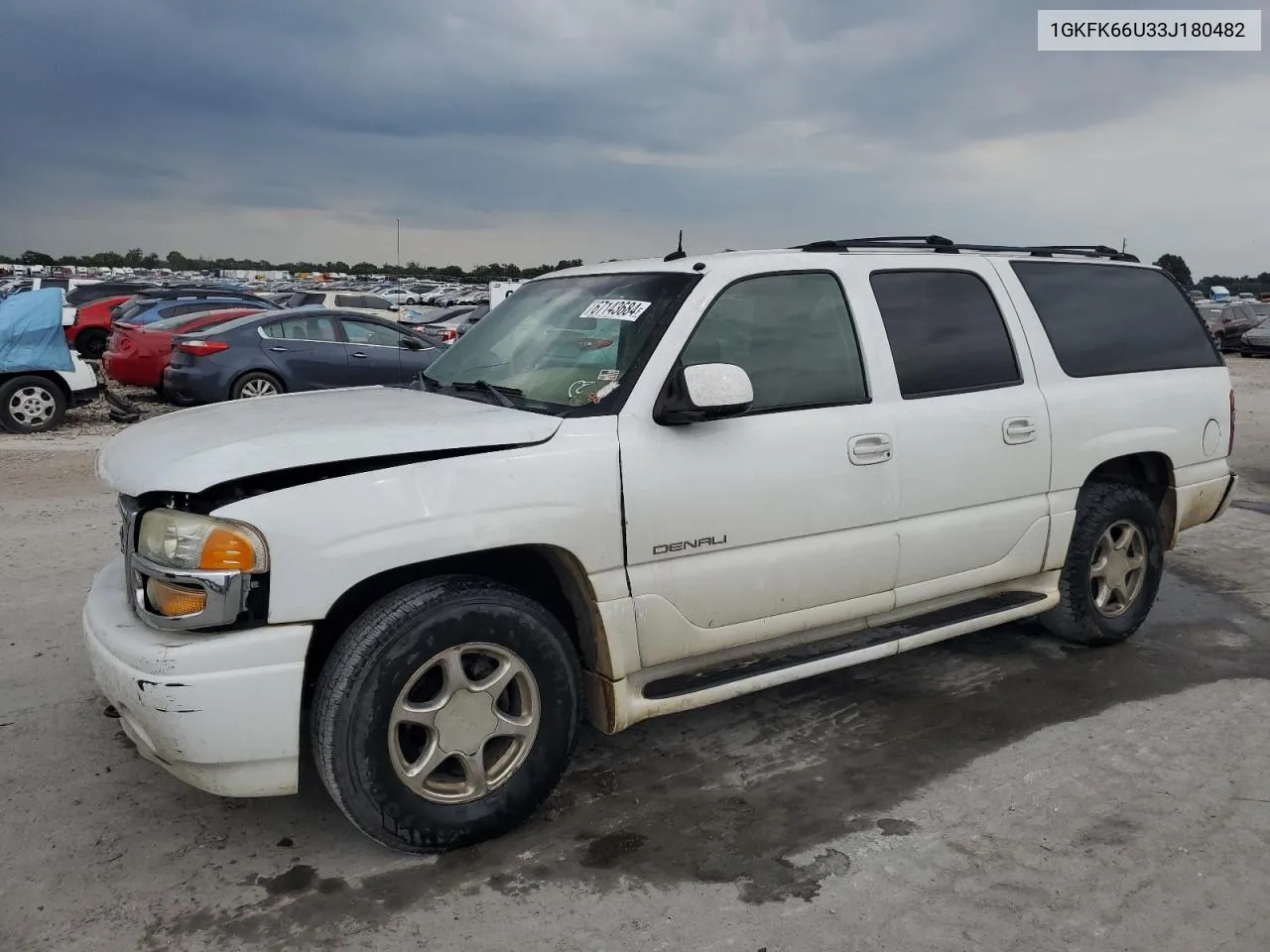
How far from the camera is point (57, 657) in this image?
4613mm

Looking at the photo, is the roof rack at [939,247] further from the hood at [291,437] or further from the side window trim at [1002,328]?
the hood at [291,437]

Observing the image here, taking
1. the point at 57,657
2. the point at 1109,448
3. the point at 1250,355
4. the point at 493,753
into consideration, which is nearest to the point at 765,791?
the point at 493,753

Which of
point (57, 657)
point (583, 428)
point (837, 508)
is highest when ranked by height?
point (583, 428)

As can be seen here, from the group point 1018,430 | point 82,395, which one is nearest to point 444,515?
point 1018,430

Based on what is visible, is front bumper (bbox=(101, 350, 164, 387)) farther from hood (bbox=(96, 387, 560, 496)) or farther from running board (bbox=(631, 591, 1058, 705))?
running board (bbox=(631, 591, 1058, 705))

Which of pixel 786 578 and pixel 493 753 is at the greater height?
pixel 786 578

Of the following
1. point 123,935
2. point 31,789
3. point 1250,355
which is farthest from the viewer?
point 1250,355

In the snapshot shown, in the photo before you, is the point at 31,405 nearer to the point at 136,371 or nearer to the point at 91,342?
the point at 136,371

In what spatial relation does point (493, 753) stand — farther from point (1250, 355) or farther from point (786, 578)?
point (1250, 355)

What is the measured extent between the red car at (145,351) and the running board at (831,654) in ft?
39.0

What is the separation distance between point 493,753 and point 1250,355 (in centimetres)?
2935

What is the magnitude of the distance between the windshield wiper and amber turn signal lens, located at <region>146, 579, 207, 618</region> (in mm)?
1183

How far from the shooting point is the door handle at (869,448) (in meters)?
3.69

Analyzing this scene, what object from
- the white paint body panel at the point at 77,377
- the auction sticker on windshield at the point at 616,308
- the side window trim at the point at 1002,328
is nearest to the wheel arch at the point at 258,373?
the white paint body panel at the point at 77,377
